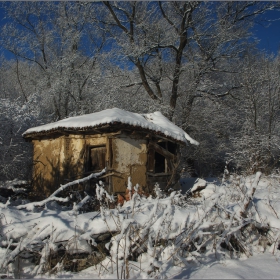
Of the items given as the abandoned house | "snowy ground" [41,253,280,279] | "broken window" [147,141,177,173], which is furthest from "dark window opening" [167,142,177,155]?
"snowy ground" [41,253,280,279]

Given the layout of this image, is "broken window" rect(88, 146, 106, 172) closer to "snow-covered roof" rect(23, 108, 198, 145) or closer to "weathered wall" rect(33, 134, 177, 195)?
"weathered wall" rect(33, 134, 177, 195)

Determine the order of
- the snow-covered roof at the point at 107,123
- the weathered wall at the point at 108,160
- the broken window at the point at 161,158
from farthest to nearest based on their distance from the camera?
the broken window at the point at 161,158
the weathered wall at the point at 108,160
the snow-covered roof at the point at 107,123

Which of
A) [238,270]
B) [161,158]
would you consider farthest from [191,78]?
[238,270]

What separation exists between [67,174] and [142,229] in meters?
5.60

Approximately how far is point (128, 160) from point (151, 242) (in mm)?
5069

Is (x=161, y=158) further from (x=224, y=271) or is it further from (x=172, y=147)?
(x=224, y=271)

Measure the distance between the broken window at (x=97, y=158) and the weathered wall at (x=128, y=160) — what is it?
0.55m

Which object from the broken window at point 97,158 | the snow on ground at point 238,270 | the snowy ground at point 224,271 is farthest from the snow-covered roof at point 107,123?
the snow on ground at point 238,270

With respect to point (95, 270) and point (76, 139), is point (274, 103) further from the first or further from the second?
point (95, 270)

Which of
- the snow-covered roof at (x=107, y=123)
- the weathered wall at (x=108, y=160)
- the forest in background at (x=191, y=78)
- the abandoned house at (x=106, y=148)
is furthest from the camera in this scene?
the forest in background at (x=191, y=78)

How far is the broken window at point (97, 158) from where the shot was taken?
8.66m

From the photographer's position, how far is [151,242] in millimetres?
3406

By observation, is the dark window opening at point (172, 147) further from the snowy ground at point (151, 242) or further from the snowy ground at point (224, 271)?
the snowy ground at point (224, 271)

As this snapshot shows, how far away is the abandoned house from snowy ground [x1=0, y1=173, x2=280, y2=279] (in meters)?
3.78
